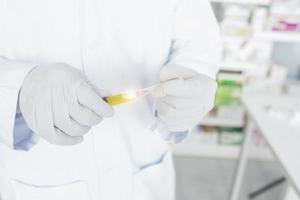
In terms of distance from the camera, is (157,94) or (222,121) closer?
(157,94)

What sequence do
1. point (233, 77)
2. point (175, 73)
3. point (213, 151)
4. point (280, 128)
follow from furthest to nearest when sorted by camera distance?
point (213, 151) → point (233, 77) → point (280, 128) → point (175, 73)

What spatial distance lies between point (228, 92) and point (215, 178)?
524 millimetres

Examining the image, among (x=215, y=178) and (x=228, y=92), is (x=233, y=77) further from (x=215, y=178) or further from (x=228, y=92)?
(x=215, y=178)

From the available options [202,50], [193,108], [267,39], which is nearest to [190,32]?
[202,50]

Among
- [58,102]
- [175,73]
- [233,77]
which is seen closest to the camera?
[58,102]

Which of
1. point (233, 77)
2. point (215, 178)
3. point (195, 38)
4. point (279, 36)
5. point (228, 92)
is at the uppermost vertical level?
point (195, 38)

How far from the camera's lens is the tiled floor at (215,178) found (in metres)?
1.90

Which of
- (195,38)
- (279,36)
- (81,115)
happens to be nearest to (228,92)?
(279,36)

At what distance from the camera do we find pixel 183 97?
2.33 ft

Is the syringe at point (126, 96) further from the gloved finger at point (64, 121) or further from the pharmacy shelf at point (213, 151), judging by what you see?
the pharmacy shelf at point (213, 151)

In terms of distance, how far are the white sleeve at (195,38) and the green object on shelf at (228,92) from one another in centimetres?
108

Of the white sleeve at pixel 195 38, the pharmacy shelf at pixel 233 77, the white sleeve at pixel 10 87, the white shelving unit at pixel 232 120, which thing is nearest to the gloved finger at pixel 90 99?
the white sleeve at pixel 10 87

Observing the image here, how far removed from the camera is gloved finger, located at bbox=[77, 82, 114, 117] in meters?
0.63

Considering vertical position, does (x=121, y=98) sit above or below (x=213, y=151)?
above
